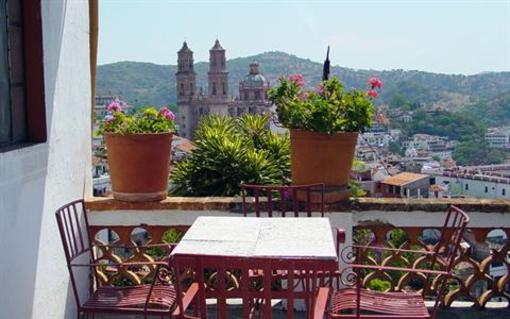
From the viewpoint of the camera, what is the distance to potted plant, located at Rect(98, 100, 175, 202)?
13.6ft

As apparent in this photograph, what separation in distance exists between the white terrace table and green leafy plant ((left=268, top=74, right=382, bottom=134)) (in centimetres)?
104

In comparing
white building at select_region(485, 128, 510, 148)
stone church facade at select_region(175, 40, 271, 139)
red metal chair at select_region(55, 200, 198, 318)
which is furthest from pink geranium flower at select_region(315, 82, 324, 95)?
stone church facade at select_region(175, 40, 271, 139)

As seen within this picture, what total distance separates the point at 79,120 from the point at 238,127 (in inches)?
80.3

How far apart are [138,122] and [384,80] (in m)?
89.9

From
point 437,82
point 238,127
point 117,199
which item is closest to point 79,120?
point 117,199

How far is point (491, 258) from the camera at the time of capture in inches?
163

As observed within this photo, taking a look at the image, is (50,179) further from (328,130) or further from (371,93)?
(371,93)

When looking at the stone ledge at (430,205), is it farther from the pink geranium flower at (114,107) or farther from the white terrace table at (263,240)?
the pink geranium flower at (114,107)

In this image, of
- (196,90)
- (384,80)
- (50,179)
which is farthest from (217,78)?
(50,179)

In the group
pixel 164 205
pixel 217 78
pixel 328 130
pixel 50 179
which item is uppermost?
pixel 217 78

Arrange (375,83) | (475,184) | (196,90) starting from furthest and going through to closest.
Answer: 1. (196,90)
2. (475,184)
3. (375,83)

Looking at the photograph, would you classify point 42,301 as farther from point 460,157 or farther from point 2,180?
point 460,157

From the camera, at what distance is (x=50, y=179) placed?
140 inches

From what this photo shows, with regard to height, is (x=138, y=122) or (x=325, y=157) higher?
(x=138, y=122)
